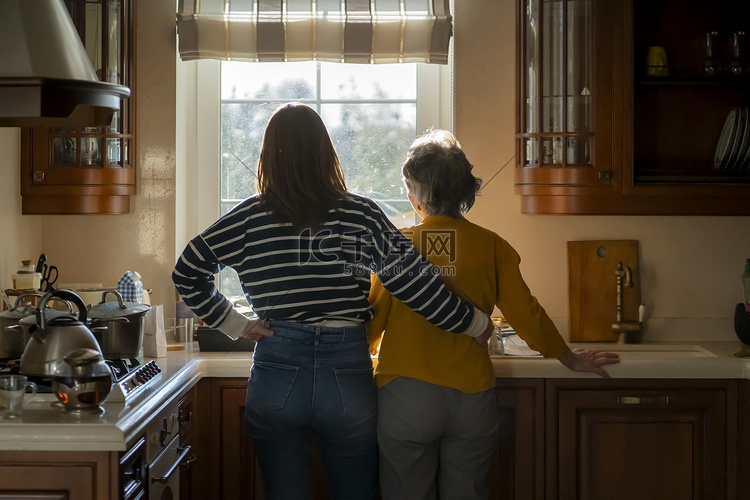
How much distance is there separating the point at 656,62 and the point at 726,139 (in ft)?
1.10

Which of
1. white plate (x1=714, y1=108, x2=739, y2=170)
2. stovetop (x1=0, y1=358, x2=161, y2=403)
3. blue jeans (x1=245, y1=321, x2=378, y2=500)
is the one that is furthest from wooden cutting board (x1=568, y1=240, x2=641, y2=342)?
stovetop (x1=0, y1=358, x2=161, y2=403)

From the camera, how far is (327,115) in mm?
2893

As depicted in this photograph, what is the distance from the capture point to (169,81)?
272 centimetres

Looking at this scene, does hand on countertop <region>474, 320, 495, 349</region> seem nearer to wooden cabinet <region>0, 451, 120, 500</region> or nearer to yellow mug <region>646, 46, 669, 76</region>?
wooden cabinet <region>0, 451, 120, 500</region>

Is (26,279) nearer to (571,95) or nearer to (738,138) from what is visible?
(571,95)

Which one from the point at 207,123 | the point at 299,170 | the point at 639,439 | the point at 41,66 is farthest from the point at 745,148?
the point at 41,66

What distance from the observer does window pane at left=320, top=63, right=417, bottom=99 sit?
2.88m

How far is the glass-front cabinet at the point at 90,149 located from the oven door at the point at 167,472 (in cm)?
91

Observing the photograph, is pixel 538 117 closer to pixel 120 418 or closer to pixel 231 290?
pixel 231 290

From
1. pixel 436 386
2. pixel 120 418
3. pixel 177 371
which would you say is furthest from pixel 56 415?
pixel 436 386

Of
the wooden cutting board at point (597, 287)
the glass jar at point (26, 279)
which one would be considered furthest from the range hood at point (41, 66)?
the wooden cutting board at point (597, 287)

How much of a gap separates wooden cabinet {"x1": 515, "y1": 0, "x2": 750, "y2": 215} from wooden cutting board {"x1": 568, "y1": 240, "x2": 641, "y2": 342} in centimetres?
25

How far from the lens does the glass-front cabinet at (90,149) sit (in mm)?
2529

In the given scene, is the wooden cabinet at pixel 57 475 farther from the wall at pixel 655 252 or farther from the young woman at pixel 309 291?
the wall at pixel 655 252
